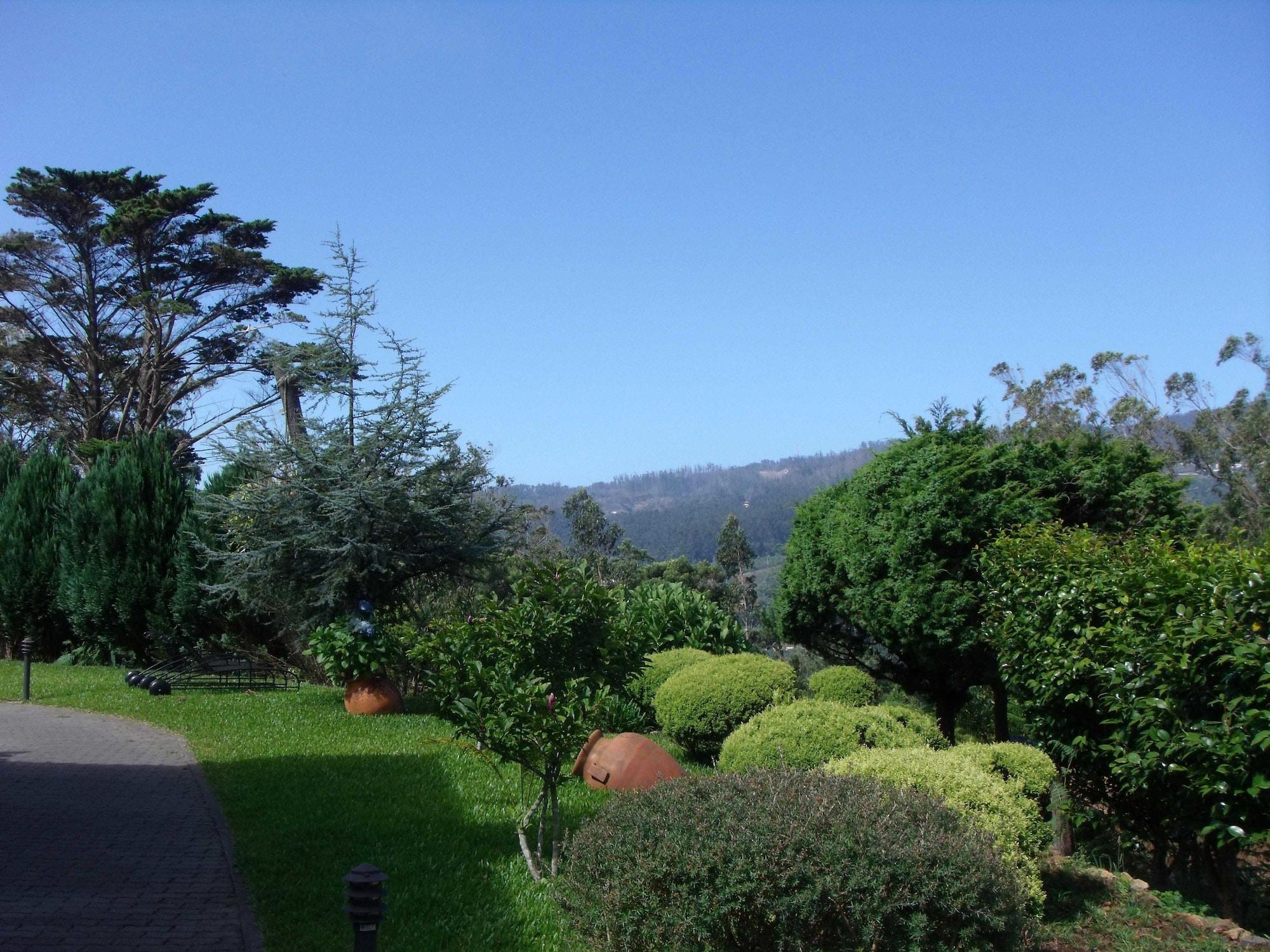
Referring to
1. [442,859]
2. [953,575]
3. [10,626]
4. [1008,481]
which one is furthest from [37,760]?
[10,626]

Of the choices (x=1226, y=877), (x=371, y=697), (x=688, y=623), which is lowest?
(x=1226, y=877)

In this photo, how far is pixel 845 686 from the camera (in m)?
9.49

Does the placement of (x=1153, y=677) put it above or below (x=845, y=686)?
above

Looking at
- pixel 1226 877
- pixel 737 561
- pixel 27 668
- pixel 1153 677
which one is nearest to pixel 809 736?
pixel 1153 677

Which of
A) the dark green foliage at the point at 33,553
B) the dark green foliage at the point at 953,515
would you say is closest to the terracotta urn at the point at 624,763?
the dark green foliage at the point at 953,515

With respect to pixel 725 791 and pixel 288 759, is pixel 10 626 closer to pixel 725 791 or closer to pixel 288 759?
pixel 288 759

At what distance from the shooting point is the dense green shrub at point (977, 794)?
16.3 ft

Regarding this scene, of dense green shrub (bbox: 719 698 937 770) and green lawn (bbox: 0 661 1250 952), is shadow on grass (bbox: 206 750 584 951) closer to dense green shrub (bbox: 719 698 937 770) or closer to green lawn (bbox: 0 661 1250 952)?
green lawn (bbox: 0 661 1250 952)

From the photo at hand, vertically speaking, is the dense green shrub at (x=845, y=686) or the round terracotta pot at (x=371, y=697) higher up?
the dense green shrub at (x=845, y=686)

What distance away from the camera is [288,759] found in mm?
9047

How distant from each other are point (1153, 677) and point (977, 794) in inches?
47.5

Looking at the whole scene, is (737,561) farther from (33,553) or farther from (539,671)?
(539,671)

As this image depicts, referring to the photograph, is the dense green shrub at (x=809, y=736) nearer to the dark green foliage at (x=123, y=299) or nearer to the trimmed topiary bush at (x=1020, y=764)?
the trimmed topiary bush at (x=1020, y=764)

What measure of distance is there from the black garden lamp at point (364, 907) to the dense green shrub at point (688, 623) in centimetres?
851
